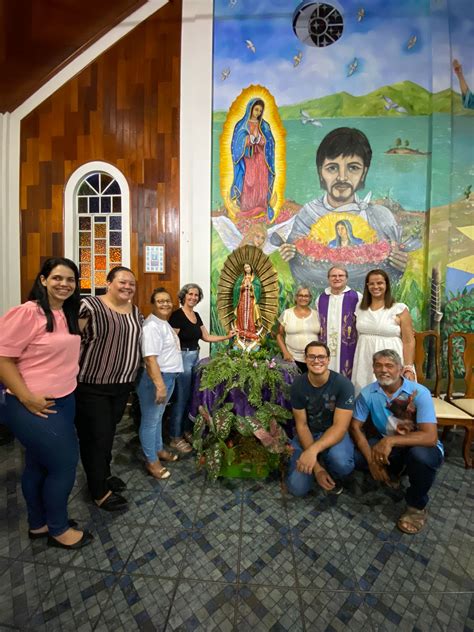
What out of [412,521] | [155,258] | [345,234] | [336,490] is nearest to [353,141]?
[345,234]

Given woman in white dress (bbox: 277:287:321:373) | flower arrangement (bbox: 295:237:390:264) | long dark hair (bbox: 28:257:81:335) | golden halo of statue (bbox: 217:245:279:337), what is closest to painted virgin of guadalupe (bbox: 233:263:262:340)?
golden halo of statue (bbox: 217:245:279:337)

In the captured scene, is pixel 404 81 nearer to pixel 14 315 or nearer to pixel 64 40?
pixel 64 40

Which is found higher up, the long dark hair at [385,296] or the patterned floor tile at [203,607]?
the long dark hair at [385,296]

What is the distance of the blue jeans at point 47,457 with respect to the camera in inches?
65.4

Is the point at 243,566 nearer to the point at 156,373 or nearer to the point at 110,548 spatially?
the point at 110,548

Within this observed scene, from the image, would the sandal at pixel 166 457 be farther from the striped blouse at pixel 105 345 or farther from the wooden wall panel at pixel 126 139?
the wooden wall panel at pixel 126 139

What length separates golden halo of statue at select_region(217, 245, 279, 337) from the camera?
13.4ft

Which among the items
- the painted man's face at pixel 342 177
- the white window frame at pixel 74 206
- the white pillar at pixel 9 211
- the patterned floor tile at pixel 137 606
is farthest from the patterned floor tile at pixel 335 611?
the white pillar at pixel 9 211

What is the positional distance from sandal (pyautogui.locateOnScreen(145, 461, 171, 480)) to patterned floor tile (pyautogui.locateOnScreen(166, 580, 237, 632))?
1013 millimetres

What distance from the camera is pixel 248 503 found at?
233 cm

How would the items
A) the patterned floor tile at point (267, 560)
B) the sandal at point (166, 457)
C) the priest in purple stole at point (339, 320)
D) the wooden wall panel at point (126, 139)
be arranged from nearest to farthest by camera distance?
1. the patterned floor tile at point (267, 560)
2. the sandal at point (166, 457)
3. the priest in purple stole at point (339, 320)
4. the wooden wall panel at point (126, 139)

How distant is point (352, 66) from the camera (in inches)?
164

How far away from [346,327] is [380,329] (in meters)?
0.40

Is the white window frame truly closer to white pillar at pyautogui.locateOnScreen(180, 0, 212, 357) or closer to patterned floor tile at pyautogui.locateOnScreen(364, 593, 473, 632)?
white pillar at pyautogui.locateOnScreen(180, 0, 212, 357)
